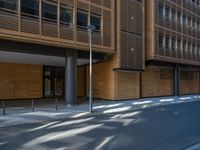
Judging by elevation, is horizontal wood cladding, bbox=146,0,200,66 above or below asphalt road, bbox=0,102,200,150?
above

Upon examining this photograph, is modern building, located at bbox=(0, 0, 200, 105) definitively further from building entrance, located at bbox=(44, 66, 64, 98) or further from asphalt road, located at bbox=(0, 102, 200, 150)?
asphalt road, located at bbox=(0, 102, 200, 150)

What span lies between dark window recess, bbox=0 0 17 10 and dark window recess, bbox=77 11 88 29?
507cm

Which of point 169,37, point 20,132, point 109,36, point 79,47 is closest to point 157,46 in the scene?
point 169,37

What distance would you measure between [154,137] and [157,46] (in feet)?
56.7

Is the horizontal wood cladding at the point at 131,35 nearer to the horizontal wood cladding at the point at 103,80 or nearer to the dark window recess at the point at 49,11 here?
the horizontal wood cladding at the point at 103,80

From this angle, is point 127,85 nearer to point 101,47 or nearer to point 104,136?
point 101,47

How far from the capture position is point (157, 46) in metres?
23.3

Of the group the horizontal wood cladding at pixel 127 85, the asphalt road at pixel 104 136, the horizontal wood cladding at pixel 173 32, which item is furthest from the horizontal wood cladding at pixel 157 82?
the asphalt road at pixel 104 136

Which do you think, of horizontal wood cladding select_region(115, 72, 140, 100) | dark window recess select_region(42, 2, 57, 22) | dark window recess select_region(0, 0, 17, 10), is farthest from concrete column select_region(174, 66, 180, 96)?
dark window recess select_region(0, 0, 17, 10)

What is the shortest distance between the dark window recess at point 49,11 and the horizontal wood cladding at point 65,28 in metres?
0.20

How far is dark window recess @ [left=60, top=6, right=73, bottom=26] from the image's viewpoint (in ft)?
54.0

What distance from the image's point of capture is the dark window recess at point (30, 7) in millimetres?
14585

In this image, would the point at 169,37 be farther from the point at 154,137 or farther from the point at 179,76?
the point at 154,137

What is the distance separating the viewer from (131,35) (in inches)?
827
